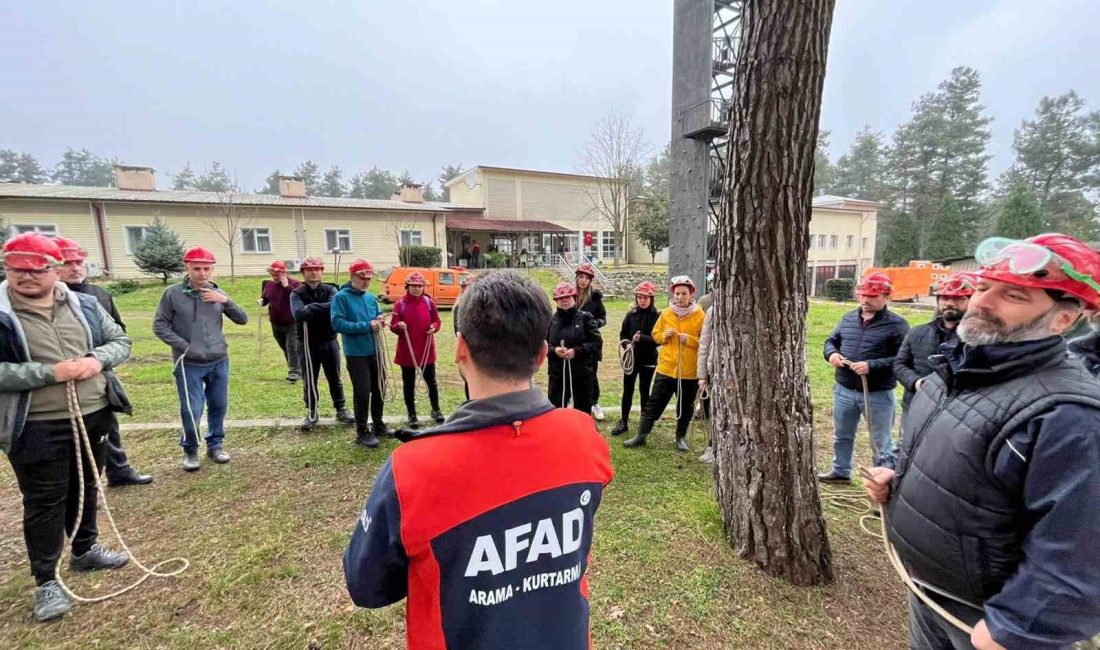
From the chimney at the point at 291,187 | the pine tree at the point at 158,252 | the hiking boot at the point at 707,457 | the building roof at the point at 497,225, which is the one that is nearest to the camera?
the hiking boot at the point at 707,457

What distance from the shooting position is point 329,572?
2742 millimetres

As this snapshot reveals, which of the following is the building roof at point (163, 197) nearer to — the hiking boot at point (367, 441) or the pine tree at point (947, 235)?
the hiking boot at point (367, 441)

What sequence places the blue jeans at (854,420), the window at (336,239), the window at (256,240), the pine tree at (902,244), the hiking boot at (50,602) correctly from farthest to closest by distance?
the pine tree at (902,244)
the window at (336,239)
the window at (256,240)
the blue jeans at (854,420)
the hiking boot at (50,602)

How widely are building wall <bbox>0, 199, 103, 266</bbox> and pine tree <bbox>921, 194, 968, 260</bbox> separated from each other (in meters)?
47.9

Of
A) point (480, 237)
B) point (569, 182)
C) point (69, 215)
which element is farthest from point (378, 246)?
point (569, 182)

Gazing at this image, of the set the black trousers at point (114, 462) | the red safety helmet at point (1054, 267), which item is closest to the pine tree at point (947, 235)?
the red safety helmet at point (1054, 267)

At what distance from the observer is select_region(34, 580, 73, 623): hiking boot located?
238cm

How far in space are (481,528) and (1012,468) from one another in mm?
1379

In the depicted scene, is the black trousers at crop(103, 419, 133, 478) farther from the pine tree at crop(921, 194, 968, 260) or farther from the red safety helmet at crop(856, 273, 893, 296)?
the pine tree at crop(921, 194, 968, 260)

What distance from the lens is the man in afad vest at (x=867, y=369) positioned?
3703 millimetres

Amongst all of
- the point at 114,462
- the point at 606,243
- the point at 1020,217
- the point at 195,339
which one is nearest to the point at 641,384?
the point at 195,339

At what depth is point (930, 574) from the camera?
4.92 feet

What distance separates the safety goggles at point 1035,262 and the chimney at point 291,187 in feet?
89.8

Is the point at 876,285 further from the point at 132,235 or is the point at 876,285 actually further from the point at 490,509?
the point at 132,235
